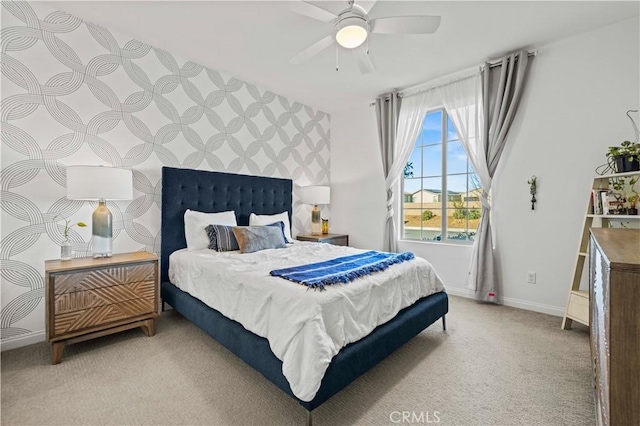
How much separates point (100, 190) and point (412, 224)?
3.73m

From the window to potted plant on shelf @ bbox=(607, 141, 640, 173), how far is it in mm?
1274

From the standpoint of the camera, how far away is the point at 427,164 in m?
4.13

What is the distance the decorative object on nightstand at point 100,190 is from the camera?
2312mm

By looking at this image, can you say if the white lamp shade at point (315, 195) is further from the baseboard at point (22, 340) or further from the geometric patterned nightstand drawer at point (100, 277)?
the baseboard at point (22, 340)

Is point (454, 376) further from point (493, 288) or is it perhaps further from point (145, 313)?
point (145, 313)

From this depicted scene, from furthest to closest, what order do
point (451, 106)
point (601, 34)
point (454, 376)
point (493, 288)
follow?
point (451, 106) → point (493, 288) → point (601, 34) → point (454, 376)

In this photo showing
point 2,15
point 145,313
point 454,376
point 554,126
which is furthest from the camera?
point 554,126

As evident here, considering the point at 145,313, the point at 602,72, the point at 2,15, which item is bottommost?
the point at 145,313

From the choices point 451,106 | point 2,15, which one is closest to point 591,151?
point 451,106

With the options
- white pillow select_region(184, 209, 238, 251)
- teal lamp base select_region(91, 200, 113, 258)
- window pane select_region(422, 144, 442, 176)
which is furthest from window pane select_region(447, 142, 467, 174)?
teal lamp base select_region(91, 200, 113, 258)

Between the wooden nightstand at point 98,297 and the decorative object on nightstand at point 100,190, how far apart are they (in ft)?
0.55

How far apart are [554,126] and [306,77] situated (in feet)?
9.33

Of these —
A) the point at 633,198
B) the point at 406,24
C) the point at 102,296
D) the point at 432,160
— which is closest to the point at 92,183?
the point at 102,296

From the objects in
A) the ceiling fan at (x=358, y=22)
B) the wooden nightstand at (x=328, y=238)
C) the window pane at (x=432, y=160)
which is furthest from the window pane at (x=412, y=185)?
the ceiling fan at (x=358, y=22)
